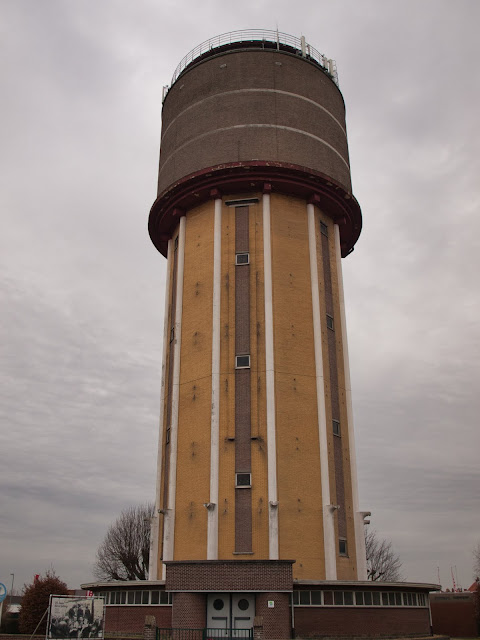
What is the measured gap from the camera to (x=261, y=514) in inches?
976

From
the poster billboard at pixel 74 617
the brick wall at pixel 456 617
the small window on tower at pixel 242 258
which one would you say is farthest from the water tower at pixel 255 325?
the brick wall at pixel 456 617

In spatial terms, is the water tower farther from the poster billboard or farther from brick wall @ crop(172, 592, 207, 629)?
the poster billboard

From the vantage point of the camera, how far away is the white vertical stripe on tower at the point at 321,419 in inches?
976

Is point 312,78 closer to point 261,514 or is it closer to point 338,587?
point 261,514

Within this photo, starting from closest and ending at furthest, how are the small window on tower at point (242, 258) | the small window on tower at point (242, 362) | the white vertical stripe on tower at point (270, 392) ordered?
the white vertical stripe on tower at point (270, 392)
the small window on tower at point (242, 362)
the small window on tower at point (242, 258)

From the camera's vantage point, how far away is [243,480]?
25453 mm

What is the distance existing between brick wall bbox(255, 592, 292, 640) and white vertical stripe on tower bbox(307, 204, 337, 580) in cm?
316

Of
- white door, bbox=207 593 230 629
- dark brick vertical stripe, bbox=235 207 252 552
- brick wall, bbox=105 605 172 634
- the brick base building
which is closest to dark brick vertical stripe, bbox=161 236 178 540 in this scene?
dark brick vertical stripe, bbox=235 207 252 552

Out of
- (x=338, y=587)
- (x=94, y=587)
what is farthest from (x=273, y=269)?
(x=94, y=587)

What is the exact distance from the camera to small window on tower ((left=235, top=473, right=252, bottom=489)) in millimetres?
25359

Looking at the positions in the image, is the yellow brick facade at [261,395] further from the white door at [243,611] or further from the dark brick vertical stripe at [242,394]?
the white door at [243,611]

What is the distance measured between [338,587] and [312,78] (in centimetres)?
2368

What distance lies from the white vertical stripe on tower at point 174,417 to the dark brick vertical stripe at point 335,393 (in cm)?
650

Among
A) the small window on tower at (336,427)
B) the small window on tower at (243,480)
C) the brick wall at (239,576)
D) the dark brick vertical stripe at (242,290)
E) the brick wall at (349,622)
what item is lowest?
the brick wall at (349,622)
